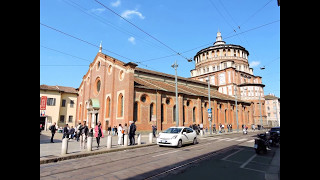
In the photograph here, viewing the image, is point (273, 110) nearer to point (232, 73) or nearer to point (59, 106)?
point (232, 73)

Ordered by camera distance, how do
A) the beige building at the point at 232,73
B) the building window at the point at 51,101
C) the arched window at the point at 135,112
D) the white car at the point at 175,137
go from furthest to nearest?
the beige building at the point at 232,73, the building window at the point at 51,101, the arched window at the point at 135,112, the white car at the point at 175,137

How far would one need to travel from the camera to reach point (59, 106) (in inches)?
1551

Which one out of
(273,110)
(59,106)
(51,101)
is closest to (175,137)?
(59,106)

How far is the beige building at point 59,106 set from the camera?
124ft

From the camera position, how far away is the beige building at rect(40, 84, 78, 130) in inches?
1483

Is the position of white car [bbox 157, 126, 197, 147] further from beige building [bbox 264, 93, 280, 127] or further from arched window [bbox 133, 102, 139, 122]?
beige building [bbox 264, 93, 280, 127]

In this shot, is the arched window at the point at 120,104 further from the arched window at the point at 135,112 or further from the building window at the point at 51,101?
the building window at the point at 51,101

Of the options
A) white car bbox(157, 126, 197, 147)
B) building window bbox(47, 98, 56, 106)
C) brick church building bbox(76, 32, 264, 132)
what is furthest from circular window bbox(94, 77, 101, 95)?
white car bbox(157, 126, 197, 147)

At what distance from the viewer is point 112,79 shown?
28.3 meters

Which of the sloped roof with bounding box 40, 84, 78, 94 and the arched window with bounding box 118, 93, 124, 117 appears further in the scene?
the sloped roof with bounding box 40, 84, 78, 94

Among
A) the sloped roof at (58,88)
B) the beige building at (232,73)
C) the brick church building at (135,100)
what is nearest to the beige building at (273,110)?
the beige building at (232,73)
